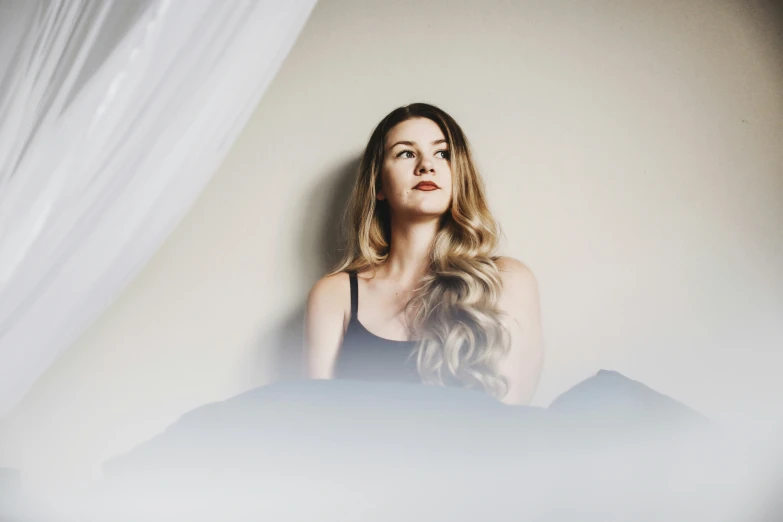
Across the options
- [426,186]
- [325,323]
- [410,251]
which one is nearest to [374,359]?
[325,323]

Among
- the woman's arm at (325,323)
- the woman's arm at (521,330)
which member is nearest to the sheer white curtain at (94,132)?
the woman's arm at (325,323)

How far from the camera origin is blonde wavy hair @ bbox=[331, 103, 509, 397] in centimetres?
120

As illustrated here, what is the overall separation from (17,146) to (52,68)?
0.11m

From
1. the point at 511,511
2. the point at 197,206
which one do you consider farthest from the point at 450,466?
the point at 197,206

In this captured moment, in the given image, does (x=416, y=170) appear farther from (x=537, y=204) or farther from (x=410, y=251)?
(x=537, y=204)

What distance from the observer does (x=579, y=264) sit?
53.0 inches

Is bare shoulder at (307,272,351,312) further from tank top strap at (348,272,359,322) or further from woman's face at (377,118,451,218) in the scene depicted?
woman's face at (377,118,451,218)

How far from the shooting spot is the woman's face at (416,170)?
4.24 ft

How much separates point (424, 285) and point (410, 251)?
0.08 metres

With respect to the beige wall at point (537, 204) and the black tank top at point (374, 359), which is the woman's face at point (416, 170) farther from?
the black tank top at point (374, 359)

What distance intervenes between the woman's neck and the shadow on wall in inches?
5.1

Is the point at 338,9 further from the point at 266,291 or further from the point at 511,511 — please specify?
the point at 511,511

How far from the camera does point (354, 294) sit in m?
1.29

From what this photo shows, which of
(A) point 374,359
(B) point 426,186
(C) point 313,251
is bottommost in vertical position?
(A) point 374,359
